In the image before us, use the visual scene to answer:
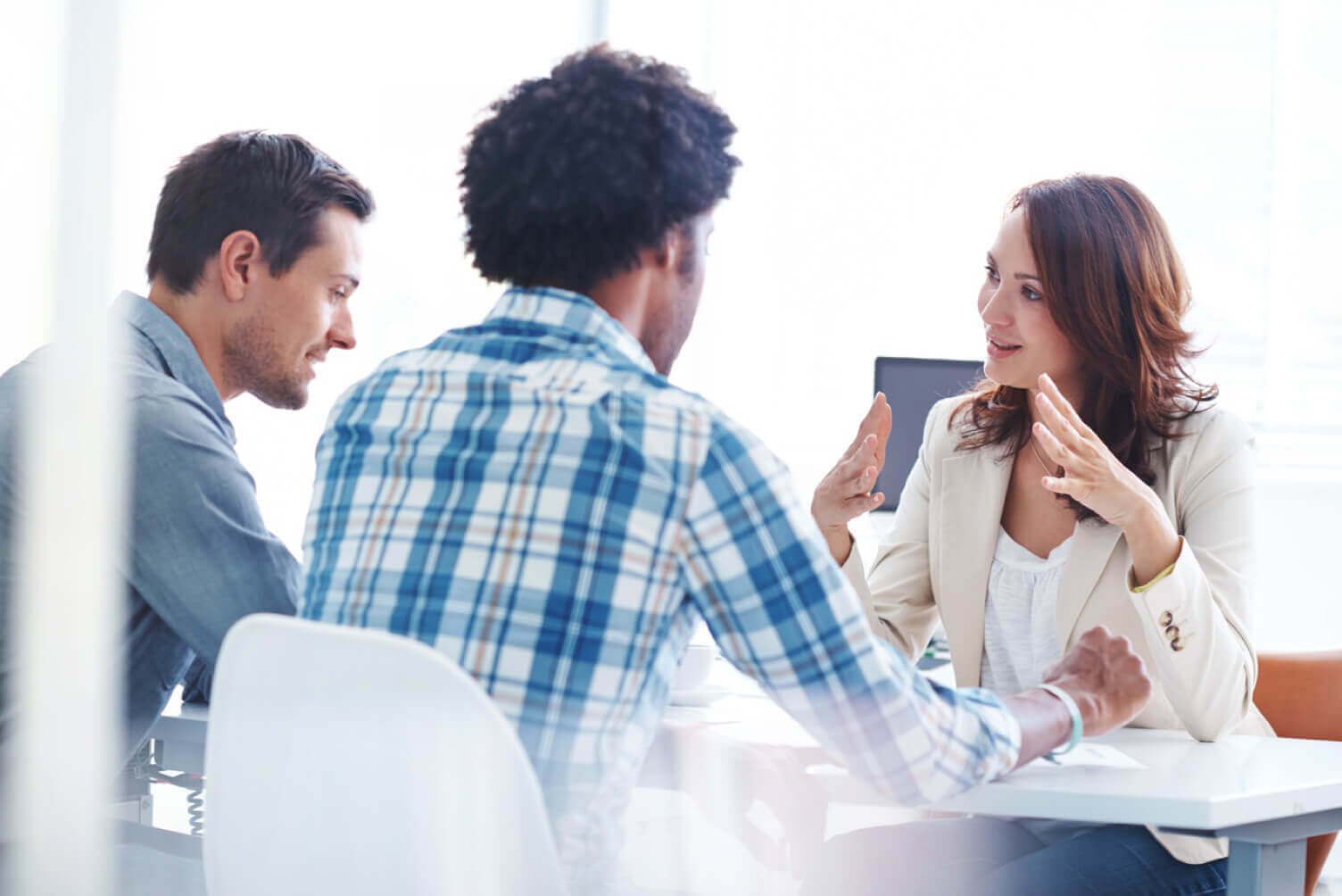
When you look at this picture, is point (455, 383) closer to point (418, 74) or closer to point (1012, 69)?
point (418, 74)

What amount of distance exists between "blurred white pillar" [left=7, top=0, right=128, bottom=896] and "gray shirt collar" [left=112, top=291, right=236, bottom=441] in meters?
0.62

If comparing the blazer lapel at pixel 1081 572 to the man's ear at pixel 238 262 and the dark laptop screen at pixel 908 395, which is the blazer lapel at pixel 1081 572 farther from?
the man's ear at pixel 238 262

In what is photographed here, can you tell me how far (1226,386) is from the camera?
3.20m

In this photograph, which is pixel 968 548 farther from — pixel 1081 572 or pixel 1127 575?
pixel 1127 575

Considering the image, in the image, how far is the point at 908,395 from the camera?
244 cm

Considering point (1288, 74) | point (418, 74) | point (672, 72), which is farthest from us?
point (1288, 74)

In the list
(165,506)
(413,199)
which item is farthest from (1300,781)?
(413,199)

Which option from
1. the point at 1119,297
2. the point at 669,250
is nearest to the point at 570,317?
the point at 669,250

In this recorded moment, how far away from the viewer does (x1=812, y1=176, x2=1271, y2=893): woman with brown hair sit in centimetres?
129

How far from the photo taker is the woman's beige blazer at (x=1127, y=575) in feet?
4.21

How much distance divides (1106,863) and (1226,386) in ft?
7.56

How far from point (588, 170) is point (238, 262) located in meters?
0.76

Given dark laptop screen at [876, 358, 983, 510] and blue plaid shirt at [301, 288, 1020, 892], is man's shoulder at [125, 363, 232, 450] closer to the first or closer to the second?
blue plaid shirt at [301, 288, 1020, 892]


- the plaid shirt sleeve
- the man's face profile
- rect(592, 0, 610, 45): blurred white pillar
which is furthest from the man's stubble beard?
rect(592, 0, 610, 45): blurred white pillar
